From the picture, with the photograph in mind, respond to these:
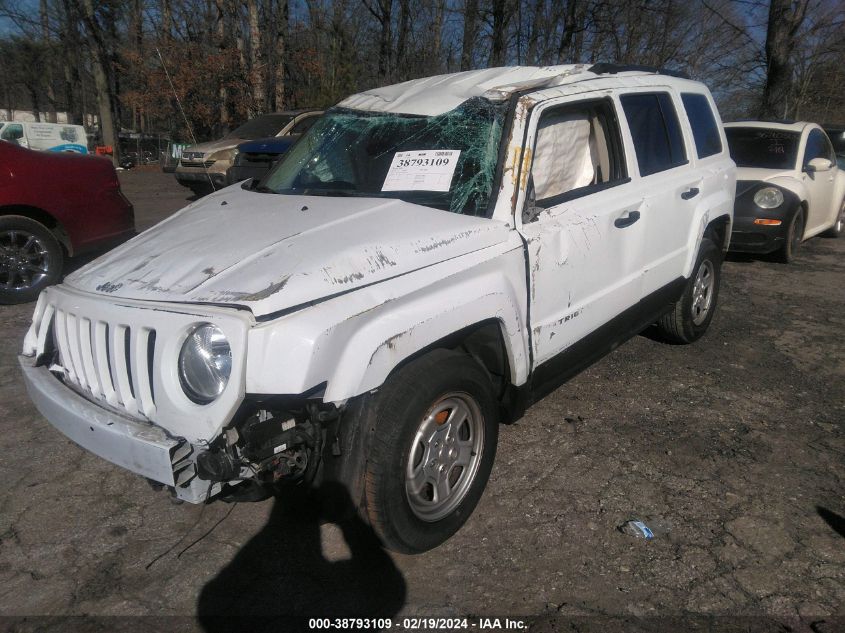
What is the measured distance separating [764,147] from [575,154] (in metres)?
5.90

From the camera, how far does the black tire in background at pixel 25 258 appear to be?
564cm

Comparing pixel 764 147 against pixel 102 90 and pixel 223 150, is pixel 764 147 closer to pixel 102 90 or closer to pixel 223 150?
pixel 223 150

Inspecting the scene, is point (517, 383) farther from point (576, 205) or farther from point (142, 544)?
point (142, 544)

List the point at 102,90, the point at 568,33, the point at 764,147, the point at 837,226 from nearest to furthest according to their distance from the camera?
the point at 764,147 < the point at 837,226 < the point at 568,33 < the point at 102,90

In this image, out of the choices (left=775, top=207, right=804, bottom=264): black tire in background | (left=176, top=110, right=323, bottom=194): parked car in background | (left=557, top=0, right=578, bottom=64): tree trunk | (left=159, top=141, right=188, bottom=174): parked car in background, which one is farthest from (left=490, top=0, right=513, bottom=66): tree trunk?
(left=775, top=207, right=804, bottom=264): black tire in background

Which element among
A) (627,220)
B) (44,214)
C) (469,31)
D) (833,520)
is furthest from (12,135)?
(469,31)

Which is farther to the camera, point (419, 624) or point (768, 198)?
point (768, 198)

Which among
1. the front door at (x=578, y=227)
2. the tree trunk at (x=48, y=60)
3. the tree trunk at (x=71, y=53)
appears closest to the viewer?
the front door at (x=578, y=227)

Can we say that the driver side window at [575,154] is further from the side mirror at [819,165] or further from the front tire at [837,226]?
the front tire at [837,226]

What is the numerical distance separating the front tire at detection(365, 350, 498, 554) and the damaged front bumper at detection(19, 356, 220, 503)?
1.95ft

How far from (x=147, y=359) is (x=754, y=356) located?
4315 millimetres

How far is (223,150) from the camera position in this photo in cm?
1210

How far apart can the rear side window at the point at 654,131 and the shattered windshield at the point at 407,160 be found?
1.13 m

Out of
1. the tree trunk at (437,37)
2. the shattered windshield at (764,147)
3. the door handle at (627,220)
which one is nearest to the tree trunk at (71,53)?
the tree trunk at (437,37)
